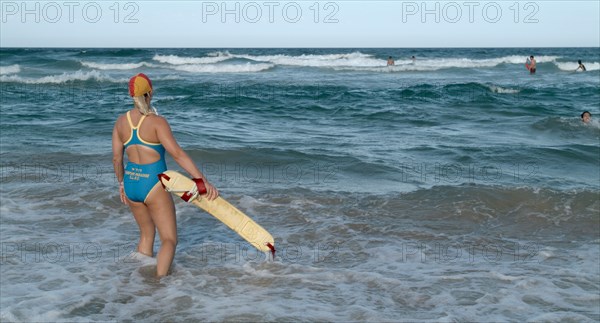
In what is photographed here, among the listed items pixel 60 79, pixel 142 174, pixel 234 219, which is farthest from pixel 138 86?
pixel 60 79

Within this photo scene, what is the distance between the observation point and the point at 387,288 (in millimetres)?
5961

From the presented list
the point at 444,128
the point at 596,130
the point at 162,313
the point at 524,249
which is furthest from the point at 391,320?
the point at 596,130

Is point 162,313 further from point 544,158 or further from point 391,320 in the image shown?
point 544,158

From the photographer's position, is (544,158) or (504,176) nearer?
(504,176)

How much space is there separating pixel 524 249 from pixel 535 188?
2.67 m

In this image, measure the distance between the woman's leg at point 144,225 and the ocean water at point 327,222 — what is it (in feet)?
0.45

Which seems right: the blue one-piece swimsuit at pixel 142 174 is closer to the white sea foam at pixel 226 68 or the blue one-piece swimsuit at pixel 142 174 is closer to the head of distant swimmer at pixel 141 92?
the head of distant swimmer at pixel 141 92

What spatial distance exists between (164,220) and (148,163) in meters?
0.55

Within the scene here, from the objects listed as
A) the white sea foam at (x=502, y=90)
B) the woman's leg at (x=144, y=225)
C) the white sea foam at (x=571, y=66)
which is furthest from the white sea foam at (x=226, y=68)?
the woman's leg at (x=144, y=225)

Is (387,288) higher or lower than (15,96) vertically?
lower

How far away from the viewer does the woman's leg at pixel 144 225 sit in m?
5.77

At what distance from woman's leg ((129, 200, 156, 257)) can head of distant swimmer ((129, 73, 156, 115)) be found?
0.90 m

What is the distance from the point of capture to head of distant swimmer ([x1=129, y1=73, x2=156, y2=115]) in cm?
521

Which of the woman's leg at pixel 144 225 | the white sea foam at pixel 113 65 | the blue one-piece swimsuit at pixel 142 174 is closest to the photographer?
the blue one-piece swimsuit at pixel 142 174
